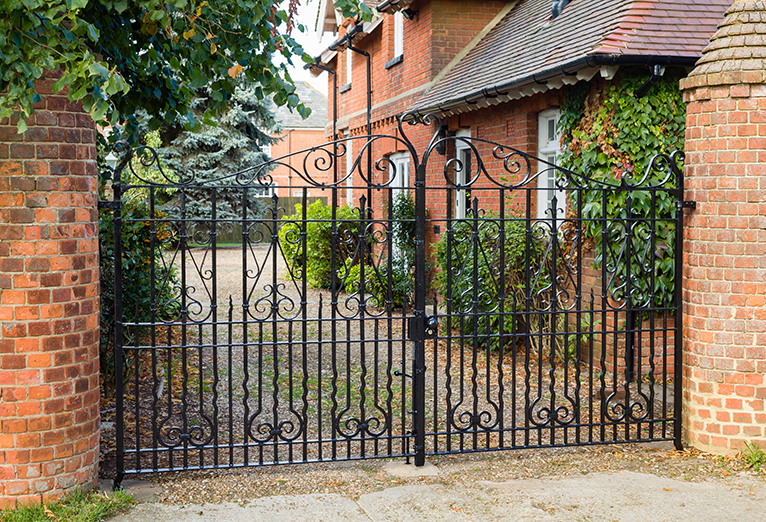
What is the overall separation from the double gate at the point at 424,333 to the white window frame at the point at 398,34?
11.0 ft

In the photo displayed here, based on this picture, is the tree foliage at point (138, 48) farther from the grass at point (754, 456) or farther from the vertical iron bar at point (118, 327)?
the grass at point (754, 456)

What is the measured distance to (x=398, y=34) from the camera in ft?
47.5

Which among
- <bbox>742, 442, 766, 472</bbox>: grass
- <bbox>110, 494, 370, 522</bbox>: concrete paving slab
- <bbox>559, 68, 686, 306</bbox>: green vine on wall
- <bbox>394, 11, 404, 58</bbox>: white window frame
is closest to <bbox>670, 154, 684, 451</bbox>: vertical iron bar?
<bbox>742, 442, 766, 472</bbox>: grass

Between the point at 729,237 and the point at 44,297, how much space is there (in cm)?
433

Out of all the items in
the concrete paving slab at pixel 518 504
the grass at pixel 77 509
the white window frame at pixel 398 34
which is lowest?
the concrete paving slab at pixel 518 504

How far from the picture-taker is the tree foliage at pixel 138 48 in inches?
136

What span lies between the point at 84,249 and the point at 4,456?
1214 mm

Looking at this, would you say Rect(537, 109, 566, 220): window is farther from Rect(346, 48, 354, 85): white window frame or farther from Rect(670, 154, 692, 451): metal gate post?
Rect(346, 48, 354, 85): white window frame

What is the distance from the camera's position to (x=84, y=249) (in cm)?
422

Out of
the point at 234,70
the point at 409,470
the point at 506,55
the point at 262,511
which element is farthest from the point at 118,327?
the point at 506,55

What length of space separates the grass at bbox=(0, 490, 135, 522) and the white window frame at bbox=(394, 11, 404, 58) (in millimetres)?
11329

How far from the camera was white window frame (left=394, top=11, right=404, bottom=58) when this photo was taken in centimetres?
1417

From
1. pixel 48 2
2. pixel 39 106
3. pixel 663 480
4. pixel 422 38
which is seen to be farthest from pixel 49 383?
pixel 422 38

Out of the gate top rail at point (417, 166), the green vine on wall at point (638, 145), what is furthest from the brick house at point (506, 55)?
the gate top rail at point (417, 166)
